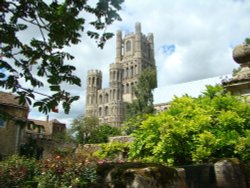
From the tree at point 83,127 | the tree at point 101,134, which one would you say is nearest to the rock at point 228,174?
the tree at point 101,134

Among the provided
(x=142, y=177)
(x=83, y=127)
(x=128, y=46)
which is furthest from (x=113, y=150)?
(x=128, y=46)

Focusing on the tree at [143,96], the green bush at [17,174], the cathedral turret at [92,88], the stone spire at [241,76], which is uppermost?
the cathedral turret at [92,88]

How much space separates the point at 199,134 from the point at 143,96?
1580 inches

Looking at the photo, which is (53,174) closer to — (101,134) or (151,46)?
(101,134)

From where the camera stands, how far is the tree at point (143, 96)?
46.1 metres

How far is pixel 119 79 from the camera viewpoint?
112 metres

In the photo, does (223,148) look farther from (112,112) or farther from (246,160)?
(112,112)

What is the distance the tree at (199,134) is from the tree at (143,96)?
37212 millimetres

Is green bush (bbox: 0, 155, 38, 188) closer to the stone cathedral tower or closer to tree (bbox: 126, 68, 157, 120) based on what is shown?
tree (bbox: 126, 68, 157, 120)

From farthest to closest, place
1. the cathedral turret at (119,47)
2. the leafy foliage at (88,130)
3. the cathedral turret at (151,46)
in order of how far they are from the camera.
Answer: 1. the cathedral turret at (151,46)
2. the cathedral turret at (119,47)
3. the leafy foliage at (88,130)

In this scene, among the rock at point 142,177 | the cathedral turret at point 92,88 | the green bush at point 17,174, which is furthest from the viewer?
the cathedral turret at point 92,88

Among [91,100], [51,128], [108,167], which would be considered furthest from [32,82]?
[91,100]

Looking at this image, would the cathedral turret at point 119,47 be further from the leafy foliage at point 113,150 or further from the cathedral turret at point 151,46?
the leafy foliage at point 113,150

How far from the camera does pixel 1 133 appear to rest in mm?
25469
